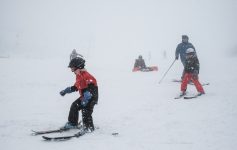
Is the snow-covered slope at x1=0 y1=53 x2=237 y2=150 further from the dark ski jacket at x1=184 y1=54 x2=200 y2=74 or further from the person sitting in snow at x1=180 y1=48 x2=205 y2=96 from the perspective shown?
the dark ski jacket at x1=184 y1=54 x2=200 y2=74

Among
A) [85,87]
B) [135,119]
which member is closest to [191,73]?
[135,119]

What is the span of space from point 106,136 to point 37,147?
1.59m

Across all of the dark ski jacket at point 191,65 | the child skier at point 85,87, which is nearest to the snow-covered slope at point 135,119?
the child skier at point 85,87

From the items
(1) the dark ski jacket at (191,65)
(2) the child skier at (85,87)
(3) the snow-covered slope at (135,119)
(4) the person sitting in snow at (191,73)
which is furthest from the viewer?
(1) the dark ski jacket at (191,65)

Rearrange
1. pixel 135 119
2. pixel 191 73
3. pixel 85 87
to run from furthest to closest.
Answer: pixel 191 73 < pixel 135 119 < pixel 85 87

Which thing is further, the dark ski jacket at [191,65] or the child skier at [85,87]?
the dark ski jacket at [191,65]

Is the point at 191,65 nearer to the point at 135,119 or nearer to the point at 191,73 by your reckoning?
the point at 191,73

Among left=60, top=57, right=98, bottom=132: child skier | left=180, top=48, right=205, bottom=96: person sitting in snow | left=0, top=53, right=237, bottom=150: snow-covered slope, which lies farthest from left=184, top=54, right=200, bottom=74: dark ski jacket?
left=60, top=57, right=98, bottom=132: child skier

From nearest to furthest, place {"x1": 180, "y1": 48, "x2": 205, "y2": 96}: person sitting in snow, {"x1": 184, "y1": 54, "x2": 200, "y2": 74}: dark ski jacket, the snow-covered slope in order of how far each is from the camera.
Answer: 1. the snow-covered slope
2. {"x1": 180, "y1": 48, "x2": 205, "y2": 96}: person sitting in snow
3. {"x1": 184, "y1": 54, "x2": 200, "y2": 74}: dark ski jacket

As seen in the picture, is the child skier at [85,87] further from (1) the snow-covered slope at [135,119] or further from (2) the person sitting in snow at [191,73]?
(2) the person sitting in snow at [191,73]

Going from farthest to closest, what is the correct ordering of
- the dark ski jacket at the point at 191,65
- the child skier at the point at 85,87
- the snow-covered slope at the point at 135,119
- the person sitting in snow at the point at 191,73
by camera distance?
1. the dark ski jacket at the point at 191,65
2. the person sitting in snow at the point at 191,73
3. the child skier at the point at 85,87
4. the snow-covered slope at the point at 135,119

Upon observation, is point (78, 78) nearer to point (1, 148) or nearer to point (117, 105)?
point (1, 148)

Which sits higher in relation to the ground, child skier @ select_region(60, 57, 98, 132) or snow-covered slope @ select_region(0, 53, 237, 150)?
child skier @ select_region(60, 57, 98, 132)

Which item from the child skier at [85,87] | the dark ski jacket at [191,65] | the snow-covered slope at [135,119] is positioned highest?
the dark ski jacket at [191,65]
